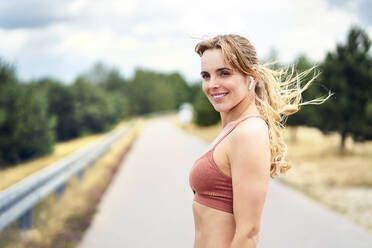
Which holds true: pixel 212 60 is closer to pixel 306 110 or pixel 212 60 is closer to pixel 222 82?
pixel 222 82

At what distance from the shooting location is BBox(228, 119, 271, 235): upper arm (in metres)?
1.84

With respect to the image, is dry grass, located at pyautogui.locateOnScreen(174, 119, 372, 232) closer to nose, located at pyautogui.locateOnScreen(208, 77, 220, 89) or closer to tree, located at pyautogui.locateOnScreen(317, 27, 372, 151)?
tree, located at pyautogui.locateOnScreen(317, 27, 372, 151)

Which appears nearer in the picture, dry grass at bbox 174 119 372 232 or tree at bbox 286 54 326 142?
dry grass at bbox 174 119 372 232

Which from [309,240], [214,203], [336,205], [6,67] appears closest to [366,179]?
[336,205]

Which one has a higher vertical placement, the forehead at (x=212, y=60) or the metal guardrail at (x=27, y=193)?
the forehead at (x=212, y=60)

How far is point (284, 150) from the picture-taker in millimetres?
2316

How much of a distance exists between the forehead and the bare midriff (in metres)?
0.72

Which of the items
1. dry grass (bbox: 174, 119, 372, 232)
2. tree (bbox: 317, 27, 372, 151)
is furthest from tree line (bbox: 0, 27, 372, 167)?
dry grass (bbox: 174, 119, 372, 232)

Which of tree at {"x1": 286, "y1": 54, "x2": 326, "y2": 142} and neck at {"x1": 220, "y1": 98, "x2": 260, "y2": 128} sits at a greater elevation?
neck at {"x1": 220, "y1": 98, "x2": 260, "y2": 128}

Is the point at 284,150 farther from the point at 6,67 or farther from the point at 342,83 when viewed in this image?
the point at 6,67

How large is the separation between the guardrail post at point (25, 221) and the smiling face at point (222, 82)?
188 inches

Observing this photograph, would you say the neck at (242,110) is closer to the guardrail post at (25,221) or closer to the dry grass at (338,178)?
the guardrail post at (25,221)

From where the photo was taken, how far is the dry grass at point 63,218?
5589 mm

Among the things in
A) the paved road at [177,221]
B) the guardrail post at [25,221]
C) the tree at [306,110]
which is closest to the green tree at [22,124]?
the paved road at [177,221]
